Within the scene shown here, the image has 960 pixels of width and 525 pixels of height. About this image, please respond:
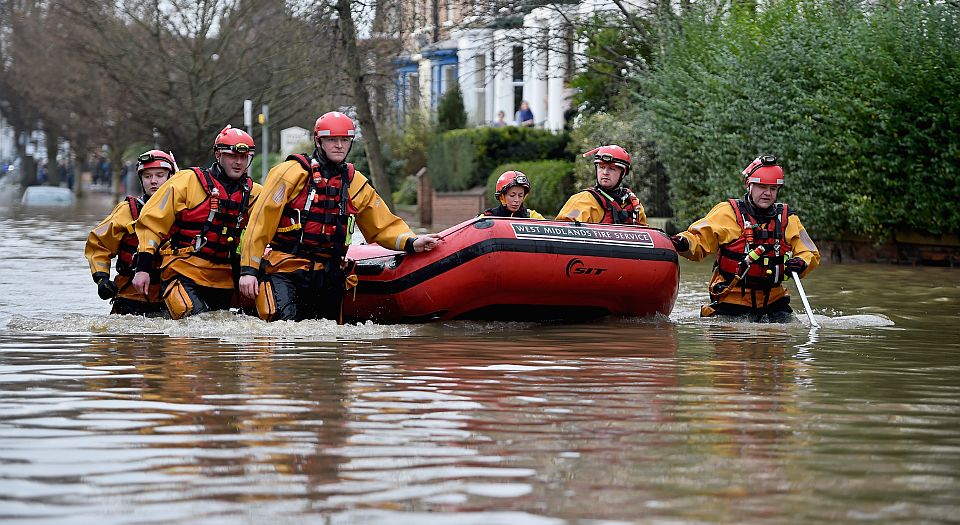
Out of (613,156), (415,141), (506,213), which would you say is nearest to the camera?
(613,156)

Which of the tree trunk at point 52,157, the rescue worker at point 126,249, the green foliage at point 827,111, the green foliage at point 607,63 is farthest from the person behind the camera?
the tree trunk at point 52,157

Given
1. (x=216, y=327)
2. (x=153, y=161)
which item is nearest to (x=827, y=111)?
(x=153, y=161)

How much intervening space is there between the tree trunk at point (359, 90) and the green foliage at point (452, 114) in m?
8.43

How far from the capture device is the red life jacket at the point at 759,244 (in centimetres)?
1124

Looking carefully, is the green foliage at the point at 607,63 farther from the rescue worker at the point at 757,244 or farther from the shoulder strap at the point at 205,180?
the shoulder strap at the point at 205,180

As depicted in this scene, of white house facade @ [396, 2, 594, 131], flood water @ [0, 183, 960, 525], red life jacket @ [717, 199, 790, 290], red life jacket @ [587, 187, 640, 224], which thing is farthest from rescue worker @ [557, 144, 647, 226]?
white house facade @ [396, 2, 594, 131]

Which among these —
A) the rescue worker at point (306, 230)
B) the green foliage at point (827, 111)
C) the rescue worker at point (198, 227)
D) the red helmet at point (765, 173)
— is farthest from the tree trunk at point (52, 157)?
the red helmet at point (765, 173)

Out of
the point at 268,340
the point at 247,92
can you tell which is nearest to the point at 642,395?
the point at 268,340

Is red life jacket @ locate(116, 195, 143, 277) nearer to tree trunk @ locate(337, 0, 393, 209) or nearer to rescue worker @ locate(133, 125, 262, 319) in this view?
rescue worker @ locate(133, 125, 262, 319)

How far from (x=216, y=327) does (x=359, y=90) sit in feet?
63.8

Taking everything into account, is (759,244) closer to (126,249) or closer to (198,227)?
(198,227)

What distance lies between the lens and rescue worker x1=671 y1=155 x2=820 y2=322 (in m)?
11.2

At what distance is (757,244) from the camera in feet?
36.9

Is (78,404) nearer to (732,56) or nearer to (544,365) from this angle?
(544,365)
